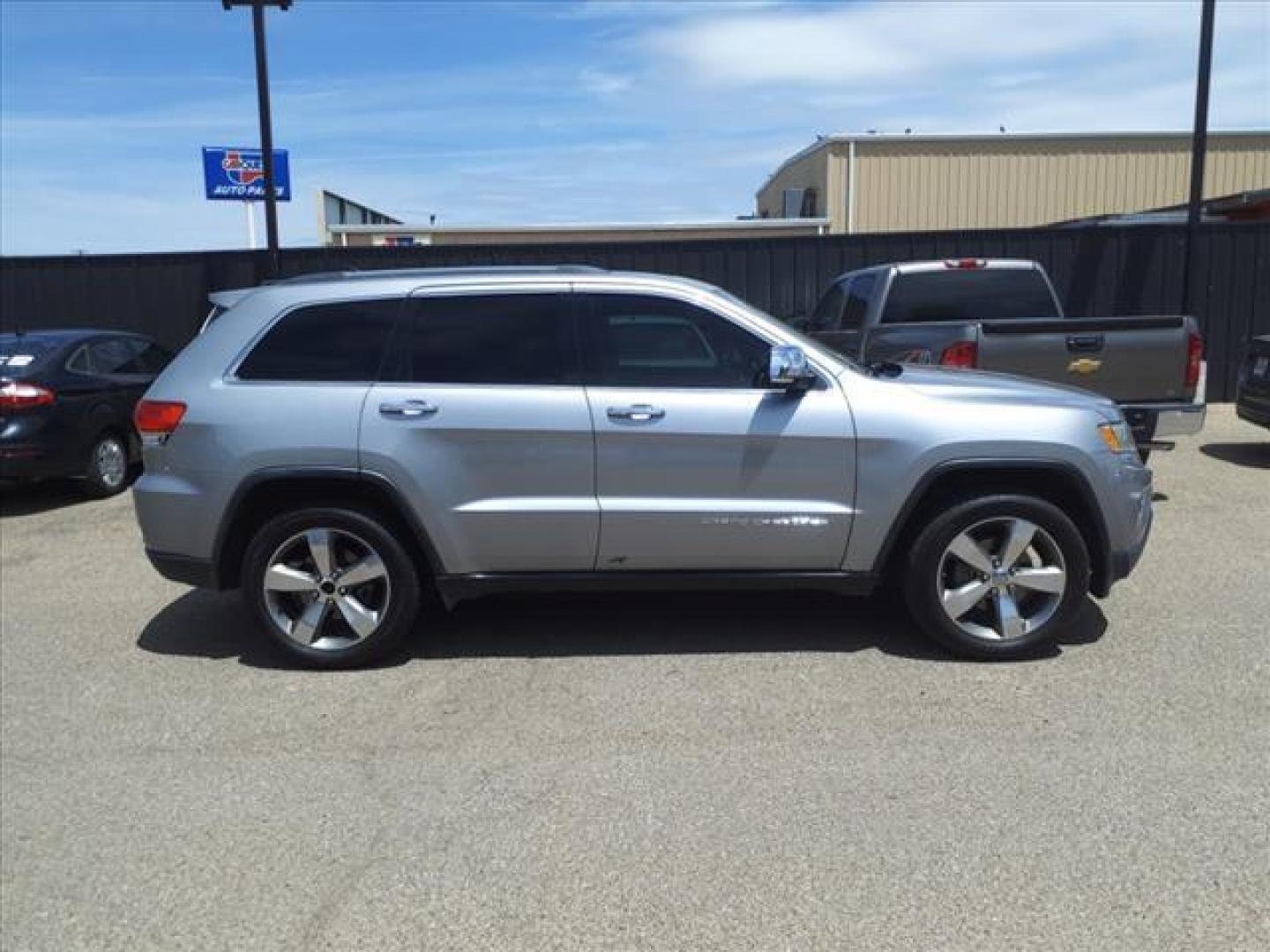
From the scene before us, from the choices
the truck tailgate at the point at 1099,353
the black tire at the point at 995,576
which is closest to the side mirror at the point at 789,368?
the black tire at the point at 995,576

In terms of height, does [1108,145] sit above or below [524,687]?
above

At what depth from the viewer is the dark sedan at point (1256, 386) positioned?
31.9 feet

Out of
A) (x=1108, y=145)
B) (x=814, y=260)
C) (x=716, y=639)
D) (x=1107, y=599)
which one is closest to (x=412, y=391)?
(x=716, y=639)

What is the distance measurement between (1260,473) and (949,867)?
7.64m

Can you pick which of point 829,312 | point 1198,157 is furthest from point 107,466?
point 1198,157

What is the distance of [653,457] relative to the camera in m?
4.86

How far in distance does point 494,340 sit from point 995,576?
8.24 ft

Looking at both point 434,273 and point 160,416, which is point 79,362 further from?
point 434,273

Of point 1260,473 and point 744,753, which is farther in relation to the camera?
point 1260,473

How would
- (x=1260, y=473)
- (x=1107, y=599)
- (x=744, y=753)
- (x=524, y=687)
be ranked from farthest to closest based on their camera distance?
(x=1260, y=473)
(x=1107, y=599)
(x=524, y=687)
(x=744, y=753)

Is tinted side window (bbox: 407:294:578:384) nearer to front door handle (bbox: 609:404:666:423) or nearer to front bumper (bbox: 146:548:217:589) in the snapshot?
front door handle (bbox: 609:404:666:423)

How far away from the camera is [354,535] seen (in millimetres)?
4953

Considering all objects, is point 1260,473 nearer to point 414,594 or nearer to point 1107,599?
point 1107,599

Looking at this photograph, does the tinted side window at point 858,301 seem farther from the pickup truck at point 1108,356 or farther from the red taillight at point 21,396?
the red taillight at point 21,396
